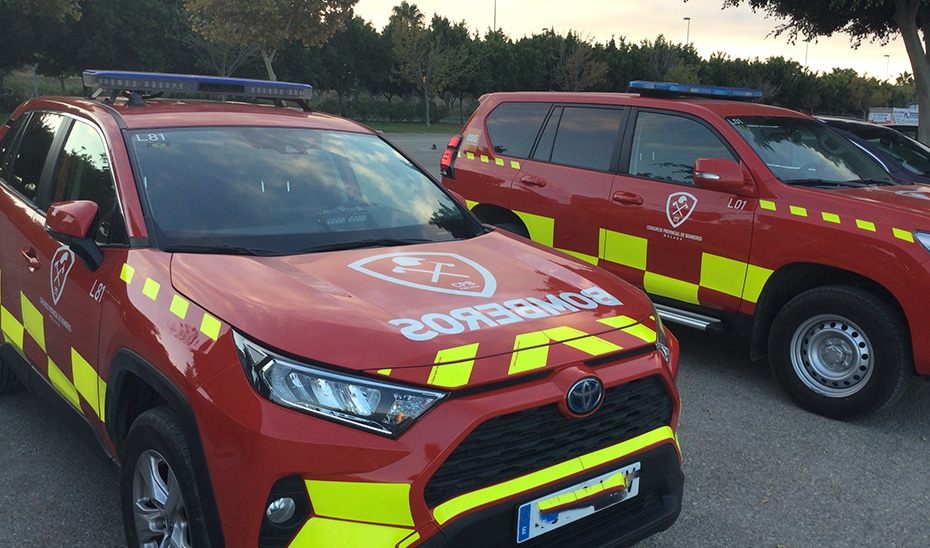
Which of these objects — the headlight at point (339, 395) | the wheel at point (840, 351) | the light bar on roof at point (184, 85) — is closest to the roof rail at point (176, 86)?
the light bar on roof at point (184, 85)

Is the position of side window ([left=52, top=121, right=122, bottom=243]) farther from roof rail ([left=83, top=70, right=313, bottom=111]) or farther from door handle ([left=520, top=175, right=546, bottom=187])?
door handle ([left=520, top=175, right=546, bottom=187])

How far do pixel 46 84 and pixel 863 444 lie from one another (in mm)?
A: 61415

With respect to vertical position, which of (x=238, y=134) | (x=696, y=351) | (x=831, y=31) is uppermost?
(x=831, y=31)

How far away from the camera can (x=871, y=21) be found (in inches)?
512

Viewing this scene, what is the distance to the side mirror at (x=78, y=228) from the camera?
2.57 meters

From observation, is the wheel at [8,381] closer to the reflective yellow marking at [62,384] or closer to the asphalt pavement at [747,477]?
the asphalt pavement at [747,477]

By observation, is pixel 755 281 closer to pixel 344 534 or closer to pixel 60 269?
pixel 344 534

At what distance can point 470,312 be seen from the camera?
226cm

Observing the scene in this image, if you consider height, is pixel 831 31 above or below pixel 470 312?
above

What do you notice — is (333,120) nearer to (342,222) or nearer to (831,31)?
(342,222)

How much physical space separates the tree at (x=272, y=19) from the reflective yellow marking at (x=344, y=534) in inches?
1174

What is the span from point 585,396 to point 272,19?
30139 mm

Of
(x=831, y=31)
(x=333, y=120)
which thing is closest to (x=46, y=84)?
(x=831, y=31)

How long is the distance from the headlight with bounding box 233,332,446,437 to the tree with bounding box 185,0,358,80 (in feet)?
97.1
